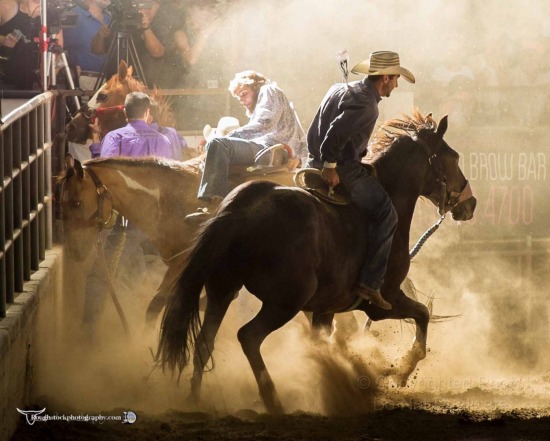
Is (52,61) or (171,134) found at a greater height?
(52,61)

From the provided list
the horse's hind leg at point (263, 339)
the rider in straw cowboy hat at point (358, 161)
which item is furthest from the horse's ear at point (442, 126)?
the horse's hind leg at point (263, 339)

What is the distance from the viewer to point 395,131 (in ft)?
30.1

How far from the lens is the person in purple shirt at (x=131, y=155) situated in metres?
11.2

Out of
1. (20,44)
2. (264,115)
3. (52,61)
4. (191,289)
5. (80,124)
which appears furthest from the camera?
(80,124)

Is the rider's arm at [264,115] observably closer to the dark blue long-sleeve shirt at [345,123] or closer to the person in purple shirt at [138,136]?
the person in purple shirt at [138,136]

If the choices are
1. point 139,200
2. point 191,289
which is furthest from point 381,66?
point 139,200

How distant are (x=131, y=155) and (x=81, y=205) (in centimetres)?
161

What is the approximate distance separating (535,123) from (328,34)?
2963 mm

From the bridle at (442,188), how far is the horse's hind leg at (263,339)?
2.00m

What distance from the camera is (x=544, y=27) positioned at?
16.0 metres

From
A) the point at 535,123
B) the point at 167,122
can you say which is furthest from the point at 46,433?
the point at 535,123

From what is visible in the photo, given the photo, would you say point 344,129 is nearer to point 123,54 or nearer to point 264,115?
point 264,115

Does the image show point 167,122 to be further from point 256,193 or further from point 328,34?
point 256,193

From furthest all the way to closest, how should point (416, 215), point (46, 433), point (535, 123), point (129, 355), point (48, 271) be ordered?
point (535, 123)
point (416, 215)
point (129, 355)
point (48, 271)
point (46, 433)
